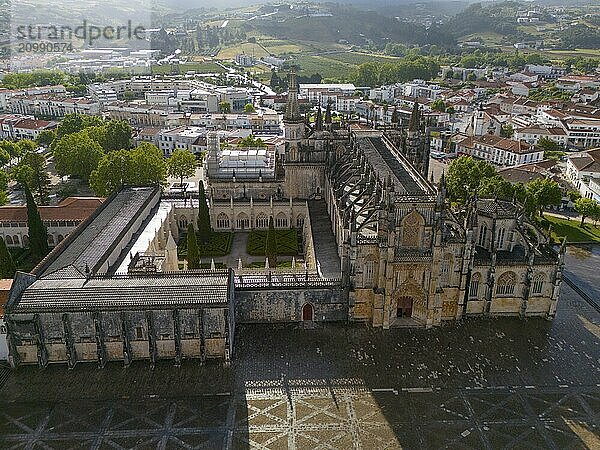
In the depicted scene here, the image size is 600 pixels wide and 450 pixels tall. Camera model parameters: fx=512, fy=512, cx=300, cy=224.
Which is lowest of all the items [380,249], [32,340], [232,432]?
[232,432]

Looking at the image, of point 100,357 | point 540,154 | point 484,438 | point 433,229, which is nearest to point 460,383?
point 484,438

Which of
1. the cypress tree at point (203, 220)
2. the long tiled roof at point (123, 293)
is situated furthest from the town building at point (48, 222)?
the long tiled roof at point (123, 293)

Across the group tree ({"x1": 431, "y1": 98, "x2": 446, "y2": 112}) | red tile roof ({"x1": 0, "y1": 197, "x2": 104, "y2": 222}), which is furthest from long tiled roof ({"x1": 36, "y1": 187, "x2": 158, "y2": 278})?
tree ({"x1": 431, "y1": 98, "x2": 446, "y2": 112})

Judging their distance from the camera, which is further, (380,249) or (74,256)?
(74,256)

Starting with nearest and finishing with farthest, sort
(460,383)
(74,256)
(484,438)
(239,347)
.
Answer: (484,438) → (460,383) → (239,347) → (74,256)

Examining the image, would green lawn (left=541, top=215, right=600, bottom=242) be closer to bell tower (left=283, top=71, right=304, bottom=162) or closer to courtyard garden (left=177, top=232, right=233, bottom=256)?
bell tower (left=283, top=71, right=304, bottom=162)

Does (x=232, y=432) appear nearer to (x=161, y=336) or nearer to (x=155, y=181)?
(x=161, y=336)

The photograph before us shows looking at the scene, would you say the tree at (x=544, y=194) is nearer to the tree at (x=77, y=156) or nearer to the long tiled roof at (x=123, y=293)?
the long tiled roof at (x=123, y=293)
